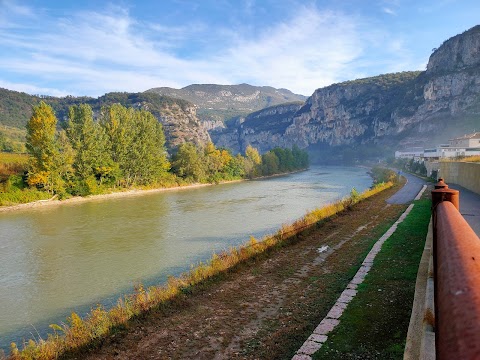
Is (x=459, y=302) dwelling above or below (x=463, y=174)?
above

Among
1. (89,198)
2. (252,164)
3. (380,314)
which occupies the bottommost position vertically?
(89,198)

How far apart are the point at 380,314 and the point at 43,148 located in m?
52.0

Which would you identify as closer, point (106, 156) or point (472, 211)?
point (472, 211)

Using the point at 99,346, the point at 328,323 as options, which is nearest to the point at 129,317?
the point at 99,346

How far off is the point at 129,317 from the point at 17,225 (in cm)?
2842

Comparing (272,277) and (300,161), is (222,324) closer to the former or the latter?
(272,277)

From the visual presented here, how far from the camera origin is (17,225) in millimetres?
32875

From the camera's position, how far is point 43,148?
49375mm

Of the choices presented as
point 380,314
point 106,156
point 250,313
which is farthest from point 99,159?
point 380,314

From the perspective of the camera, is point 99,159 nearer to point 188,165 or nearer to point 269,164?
point 188,165

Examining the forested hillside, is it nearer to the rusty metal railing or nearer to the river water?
the river water

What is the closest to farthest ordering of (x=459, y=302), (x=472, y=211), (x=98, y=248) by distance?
(x=459, y=302), (x=472, y=211), (x=98, y=248)

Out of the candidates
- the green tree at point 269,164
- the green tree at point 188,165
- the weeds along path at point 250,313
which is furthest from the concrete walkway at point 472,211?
the green tree at point 269,164

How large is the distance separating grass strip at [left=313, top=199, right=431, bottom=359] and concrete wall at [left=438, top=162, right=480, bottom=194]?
16.0m
